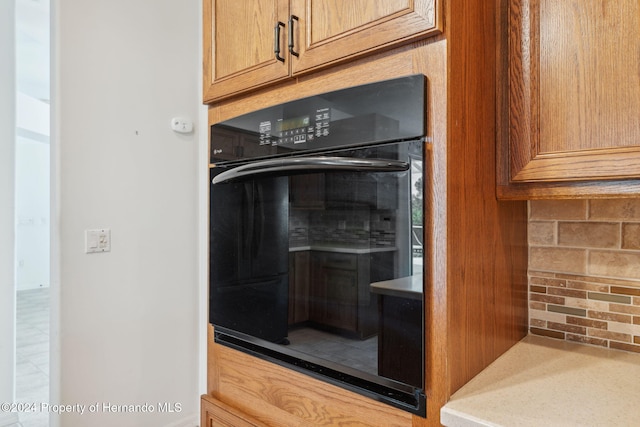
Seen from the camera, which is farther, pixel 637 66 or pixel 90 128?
pixel 90 128

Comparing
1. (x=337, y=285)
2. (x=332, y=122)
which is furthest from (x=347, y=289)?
(x=332, y=122)

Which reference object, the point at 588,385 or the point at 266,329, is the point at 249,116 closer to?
the point at 266,329

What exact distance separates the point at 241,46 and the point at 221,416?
A: 1051 mm

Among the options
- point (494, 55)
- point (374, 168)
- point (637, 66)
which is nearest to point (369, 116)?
point (374, 168)

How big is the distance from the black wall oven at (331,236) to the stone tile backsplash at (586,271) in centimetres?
58

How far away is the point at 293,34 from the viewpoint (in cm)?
94

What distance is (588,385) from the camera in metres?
0.79

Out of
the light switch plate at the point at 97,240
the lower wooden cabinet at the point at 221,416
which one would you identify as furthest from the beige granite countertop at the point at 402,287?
the light switch plate at the point at 97,240

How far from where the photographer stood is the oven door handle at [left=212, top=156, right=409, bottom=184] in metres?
0.75

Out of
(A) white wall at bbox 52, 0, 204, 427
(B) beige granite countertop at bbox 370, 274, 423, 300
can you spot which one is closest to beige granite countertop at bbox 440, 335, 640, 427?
(B) beige granite countertop at bbox 370, 274, 423, 300

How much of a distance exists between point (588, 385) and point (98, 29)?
7.05ft

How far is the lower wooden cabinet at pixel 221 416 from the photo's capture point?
1.05 meters

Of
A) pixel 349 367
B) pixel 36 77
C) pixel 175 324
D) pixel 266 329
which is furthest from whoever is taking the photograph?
pixel 36 77

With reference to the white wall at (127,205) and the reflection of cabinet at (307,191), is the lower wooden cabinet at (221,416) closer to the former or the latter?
the reflection of cabinet at (307,191)
